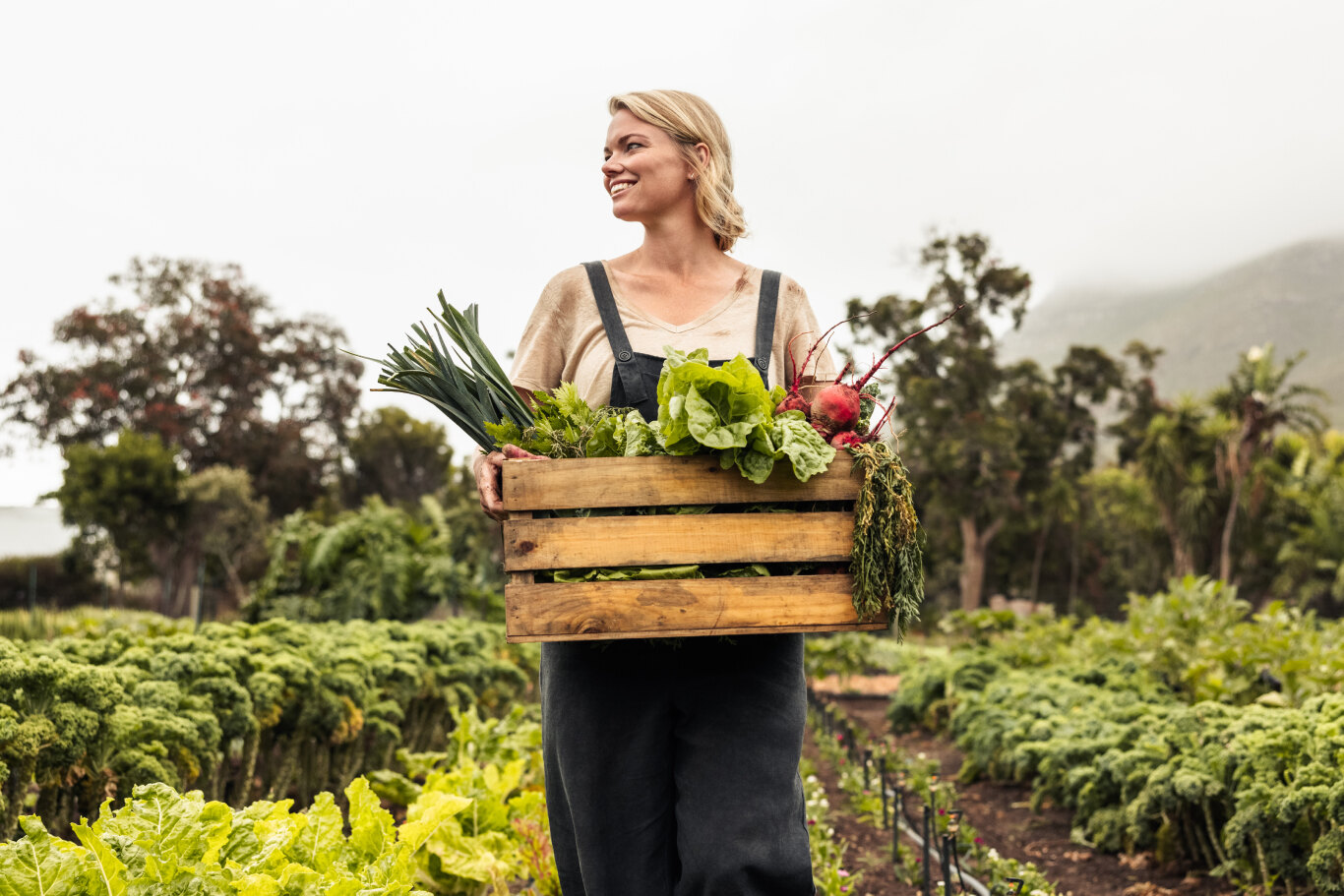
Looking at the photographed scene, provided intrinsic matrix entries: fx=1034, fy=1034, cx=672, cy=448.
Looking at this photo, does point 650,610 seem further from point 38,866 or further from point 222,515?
point 222,515

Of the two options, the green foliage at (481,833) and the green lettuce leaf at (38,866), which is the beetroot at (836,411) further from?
the green foliage at (481,833)

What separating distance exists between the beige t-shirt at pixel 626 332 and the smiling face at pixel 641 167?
174 millimetres

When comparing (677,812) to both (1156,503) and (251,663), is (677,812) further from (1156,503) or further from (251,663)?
(1156,503)

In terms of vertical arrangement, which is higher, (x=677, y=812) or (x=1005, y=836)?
(x=677, y=812)

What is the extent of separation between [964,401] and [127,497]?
21648mm

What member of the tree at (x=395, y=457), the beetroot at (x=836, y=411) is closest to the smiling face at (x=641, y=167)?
the beetroot at (x=836, y=411)

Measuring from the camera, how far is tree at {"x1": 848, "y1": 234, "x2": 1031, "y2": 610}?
87.1 feet

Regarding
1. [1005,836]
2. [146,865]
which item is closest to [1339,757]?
[1005,836]

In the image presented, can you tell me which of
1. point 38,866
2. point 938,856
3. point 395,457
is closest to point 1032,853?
point 938,856

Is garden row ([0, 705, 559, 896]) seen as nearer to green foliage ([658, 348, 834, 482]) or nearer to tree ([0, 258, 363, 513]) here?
green foliage ([658, 348, 834, 482])

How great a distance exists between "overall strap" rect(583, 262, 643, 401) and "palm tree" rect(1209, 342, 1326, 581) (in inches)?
1139

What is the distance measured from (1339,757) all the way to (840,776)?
143 inches

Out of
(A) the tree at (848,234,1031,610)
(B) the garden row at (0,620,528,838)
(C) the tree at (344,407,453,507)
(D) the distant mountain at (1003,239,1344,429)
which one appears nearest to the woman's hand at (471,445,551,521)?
(B) the garden row at (0,620,528,838)

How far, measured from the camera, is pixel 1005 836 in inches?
207
